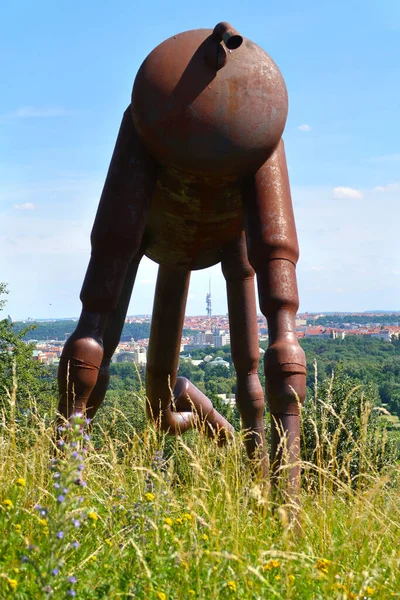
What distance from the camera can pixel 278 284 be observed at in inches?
195

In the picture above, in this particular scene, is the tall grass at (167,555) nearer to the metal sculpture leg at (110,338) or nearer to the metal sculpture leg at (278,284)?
the metal sculpture leg at (278,284)

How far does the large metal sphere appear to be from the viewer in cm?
478

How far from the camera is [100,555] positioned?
11.6 feet

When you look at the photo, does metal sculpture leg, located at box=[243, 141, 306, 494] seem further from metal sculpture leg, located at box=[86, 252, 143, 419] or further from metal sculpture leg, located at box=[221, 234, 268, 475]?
metal sculpture leg, located at box=[221, 234, 268, 475]

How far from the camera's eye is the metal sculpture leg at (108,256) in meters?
5.09

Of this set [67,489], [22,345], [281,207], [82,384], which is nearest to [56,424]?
[82,384]

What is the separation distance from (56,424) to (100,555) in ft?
6.06

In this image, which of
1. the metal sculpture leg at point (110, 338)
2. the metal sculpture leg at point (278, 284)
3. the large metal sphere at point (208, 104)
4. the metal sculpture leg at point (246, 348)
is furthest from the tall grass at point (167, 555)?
the metal sculpture leg at point (246, 348)

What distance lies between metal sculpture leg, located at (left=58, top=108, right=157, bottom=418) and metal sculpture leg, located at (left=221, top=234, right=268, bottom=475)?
4.97 ft

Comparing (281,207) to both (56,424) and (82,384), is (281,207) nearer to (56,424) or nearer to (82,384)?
(82,384)

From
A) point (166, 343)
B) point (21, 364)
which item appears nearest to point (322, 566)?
point (166, 343)

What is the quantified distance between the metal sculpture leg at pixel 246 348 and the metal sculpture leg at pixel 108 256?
1516mm

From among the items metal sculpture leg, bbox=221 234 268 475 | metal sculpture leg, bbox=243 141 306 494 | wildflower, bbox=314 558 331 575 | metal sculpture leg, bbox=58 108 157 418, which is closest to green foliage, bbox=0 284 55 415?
metal sculpture leg, bbox=221 234 268 475

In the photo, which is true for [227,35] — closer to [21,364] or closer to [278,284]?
[278,284]
